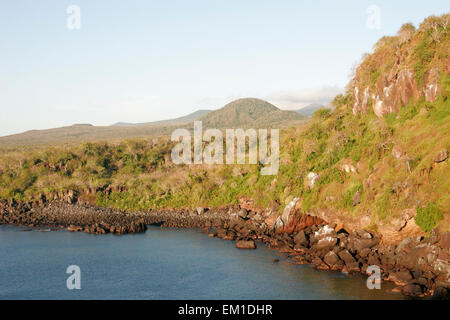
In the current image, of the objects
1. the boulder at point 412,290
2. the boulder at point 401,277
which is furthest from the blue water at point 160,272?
the boulder at point 401,277

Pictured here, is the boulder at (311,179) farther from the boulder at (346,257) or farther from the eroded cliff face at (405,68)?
the boulder at (346,257)

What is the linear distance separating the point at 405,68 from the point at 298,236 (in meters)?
22.1

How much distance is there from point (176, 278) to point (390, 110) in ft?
102

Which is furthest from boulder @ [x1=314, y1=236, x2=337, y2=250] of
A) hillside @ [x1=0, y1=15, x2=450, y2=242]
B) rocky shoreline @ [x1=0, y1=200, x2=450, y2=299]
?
hillside @ [x1=0, y1=15, x2=450, y2=242]

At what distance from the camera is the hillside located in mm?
37875

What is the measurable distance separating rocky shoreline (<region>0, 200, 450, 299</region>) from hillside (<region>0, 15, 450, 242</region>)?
5.65 ft

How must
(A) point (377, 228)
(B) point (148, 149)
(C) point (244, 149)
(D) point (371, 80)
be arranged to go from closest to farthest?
(A) point (377, 228) → (D) point (371, 80) → (C) point (244, 149) → (B) point (148, 149)

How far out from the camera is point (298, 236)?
44812mm

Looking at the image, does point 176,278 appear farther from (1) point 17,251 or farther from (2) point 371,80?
(2) point 371,80

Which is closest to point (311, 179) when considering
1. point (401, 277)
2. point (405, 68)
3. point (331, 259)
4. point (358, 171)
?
point (358, 171)

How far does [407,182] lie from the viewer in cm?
3819
